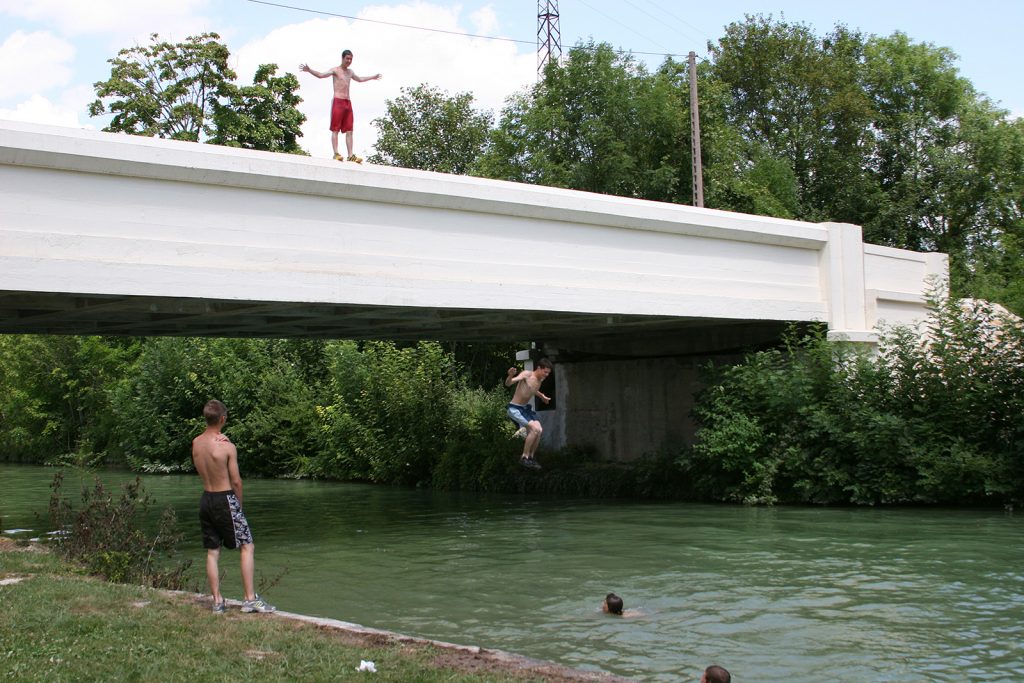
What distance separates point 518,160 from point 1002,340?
23.8m

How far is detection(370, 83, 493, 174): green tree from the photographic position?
51.1m

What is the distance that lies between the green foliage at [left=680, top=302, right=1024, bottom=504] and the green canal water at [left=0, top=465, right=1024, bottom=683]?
0.84m

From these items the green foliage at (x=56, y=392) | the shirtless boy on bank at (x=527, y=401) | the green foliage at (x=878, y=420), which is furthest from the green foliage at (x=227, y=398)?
the green foliage at (x=878, y=420)

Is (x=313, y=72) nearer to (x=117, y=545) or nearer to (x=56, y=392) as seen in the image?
(x=117, y=545)

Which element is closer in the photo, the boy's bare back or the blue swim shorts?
the boy's bare back

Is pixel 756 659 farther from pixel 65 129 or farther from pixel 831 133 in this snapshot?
pixel 831 133

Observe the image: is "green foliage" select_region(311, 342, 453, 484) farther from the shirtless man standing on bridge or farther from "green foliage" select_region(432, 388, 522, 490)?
the shirtless man standing on bridge

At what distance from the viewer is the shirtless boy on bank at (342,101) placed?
1492 centimetres

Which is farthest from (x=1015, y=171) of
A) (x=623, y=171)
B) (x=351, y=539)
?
(x=351, y=539)

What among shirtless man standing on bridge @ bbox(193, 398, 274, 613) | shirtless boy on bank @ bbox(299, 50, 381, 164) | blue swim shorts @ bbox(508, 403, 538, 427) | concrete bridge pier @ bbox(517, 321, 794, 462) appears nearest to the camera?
shirtless man standing on bridge @ bbox(193, 398, 274, 613)

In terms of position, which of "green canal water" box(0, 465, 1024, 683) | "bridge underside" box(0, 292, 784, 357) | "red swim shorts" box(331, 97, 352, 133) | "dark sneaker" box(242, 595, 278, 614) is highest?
"red swim shorts" box(331, 97, 352, 133)

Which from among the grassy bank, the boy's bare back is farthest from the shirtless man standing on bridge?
the grassy bank

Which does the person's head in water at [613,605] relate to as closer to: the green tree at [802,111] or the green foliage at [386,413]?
the green foliage at [386,413]

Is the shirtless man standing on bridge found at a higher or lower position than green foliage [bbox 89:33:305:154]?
lower
